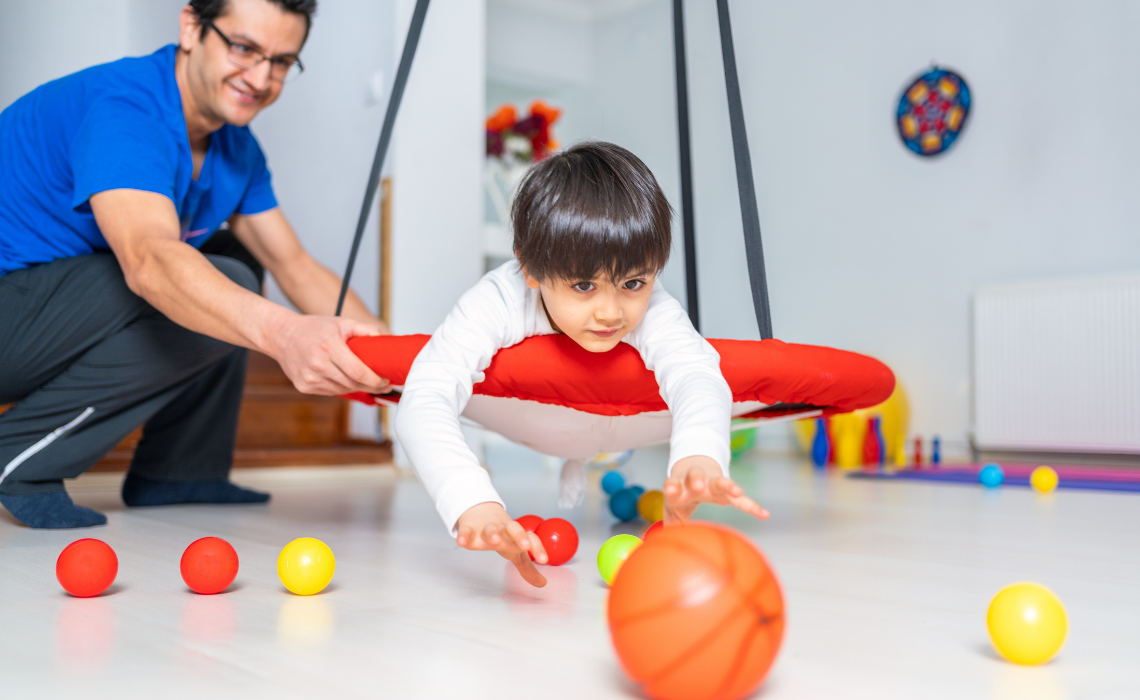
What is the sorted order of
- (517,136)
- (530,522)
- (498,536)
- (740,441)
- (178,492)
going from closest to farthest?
(498,536) < (530,522) < (178,492) < (517,136) < (740,441)

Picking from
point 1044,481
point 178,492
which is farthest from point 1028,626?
point 1044,481

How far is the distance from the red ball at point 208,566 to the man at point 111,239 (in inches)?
16.5

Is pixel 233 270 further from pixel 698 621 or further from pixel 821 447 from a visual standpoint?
pixel 821 447

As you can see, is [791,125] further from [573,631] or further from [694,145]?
[573,631]

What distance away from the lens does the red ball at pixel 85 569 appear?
3.05 feet

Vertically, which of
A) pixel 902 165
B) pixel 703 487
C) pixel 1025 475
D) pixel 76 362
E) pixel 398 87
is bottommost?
pixel 1025 475

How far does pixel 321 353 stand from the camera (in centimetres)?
121

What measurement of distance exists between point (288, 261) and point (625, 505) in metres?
0.90

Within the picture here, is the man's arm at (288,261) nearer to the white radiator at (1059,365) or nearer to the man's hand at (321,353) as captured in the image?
the man's hand at (321,353)

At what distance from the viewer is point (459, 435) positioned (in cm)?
98

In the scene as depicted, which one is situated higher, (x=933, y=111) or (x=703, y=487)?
(x=933, y=111)

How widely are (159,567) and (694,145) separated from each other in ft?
13.3

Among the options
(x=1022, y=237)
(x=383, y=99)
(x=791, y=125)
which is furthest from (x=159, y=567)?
(x=791, y=125)

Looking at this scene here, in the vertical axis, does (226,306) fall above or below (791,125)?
below
